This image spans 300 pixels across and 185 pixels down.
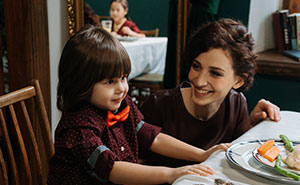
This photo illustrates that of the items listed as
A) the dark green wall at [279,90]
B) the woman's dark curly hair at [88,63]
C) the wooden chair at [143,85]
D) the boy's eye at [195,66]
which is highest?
the woman's dark curly hair at [88,63]

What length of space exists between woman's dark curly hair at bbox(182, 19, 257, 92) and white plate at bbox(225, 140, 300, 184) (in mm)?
433

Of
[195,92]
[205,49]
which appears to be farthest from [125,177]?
[205,49]

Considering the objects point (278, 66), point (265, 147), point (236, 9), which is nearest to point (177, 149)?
point (265, 147)

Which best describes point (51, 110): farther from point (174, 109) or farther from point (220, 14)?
point (220, 14)

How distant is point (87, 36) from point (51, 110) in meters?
1.21

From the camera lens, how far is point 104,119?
1.17 meters

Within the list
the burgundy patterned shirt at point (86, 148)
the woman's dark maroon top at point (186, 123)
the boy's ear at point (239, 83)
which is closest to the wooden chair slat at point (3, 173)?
the burgundy patterned shirt at point (86, 148)

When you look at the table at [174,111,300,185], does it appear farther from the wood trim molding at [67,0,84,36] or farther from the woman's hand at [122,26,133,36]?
the woman's hand at [122,26,133,36]

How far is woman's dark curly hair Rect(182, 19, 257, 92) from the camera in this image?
4.67 feet

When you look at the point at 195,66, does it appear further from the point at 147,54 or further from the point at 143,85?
the point at 143,85

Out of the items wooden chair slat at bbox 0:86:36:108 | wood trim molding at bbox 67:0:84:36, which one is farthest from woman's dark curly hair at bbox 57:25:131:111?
wood trim molding at bbox 67:0:84:36

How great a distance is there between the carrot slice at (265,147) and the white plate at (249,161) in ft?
0.08

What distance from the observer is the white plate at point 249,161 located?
86cm

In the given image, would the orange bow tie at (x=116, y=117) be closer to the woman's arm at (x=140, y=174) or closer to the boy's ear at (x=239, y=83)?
the woman's arm at (x=140, y=174)
